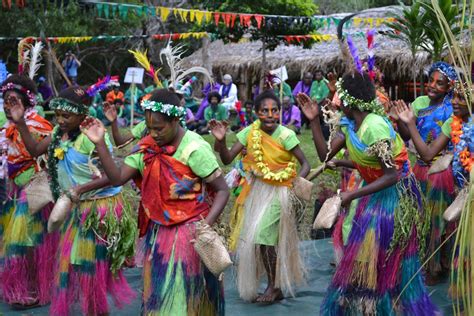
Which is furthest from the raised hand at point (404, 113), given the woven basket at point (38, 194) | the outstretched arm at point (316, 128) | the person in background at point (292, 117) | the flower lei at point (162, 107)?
the person in background at point (292, 117)

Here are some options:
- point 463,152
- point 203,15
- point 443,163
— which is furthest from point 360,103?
point 203,15

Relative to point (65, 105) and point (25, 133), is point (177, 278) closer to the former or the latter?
point (65, 105)

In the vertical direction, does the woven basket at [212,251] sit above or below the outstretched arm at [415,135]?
below

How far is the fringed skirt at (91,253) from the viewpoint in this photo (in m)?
5.31

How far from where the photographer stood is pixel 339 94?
496 centimetres

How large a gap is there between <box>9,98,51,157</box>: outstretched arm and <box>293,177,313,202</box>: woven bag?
1.95 m

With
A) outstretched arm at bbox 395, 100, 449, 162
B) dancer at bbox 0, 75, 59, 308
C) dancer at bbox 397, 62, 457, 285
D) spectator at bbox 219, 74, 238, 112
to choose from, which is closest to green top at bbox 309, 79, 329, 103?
spectator at bbox 219, 74, 238, 112

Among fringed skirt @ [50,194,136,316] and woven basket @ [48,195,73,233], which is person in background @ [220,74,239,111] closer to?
fringed skirt @ [50,194,136,316]

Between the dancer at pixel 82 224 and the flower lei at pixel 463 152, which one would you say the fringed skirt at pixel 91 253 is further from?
the flower lei at pixel 463 152

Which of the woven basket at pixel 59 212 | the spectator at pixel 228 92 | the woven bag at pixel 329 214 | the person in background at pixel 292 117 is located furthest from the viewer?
the spectator at pixel 228 92

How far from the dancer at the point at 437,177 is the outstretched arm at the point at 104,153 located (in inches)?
116

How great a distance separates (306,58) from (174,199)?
21821 millimetres

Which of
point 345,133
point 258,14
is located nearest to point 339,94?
point 345,133

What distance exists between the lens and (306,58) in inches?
1011
